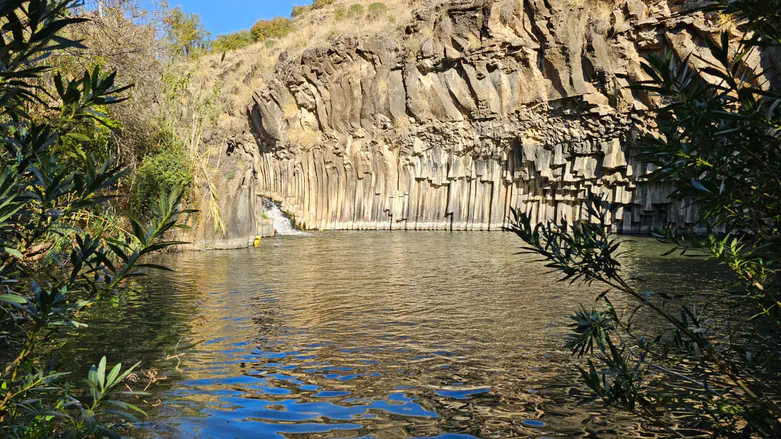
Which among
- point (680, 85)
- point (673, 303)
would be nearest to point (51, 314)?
point (680, 85)

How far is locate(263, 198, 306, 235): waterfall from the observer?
3712 centimetres

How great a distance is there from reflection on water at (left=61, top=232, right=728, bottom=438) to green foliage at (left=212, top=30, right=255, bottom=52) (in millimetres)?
51139

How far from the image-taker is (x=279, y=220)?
127 ft

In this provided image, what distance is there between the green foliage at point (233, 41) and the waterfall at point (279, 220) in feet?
98.7

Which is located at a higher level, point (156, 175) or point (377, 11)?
point (377, 11)

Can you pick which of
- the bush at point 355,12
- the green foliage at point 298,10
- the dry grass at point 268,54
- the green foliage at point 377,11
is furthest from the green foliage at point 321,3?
the green foliage at point 377,11

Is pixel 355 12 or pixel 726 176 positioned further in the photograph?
pixel 355 12

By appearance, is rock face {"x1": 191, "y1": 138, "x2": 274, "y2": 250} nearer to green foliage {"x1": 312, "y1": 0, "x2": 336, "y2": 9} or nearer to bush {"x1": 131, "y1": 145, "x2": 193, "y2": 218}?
bush {"x1": 131, "y1": 145, "x2": 193, "y2": 218}

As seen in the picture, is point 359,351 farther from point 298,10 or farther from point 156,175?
point 298,10

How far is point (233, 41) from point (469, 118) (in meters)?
38.4

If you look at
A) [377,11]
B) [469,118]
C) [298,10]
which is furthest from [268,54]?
[298,10]

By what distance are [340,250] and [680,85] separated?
2350 cm

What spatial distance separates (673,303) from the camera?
13469 millimetres

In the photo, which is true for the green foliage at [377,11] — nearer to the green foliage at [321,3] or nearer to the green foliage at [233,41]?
the green foliage at [321,3]
